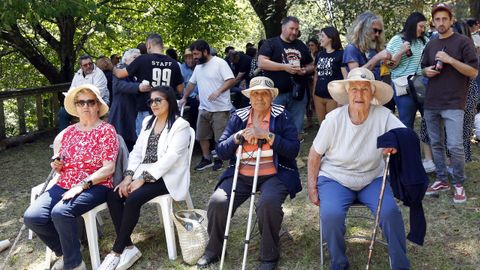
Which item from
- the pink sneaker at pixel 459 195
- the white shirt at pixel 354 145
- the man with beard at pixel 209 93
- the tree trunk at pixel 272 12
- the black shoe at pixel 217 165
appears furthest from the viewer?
the tree trunk at pixel 272 12

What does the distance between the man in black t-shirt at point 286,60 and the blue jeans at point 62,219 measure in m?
2.76

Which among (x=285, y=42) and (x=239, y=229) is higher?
(x=285, y=42)

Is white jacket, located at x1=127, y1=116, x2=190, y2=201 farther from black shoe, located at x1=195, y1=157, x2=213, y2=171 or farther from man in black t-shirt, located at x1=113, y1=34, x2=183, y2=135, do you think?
black shoe, located at x1=195, y1=157, x2=213, y2=171

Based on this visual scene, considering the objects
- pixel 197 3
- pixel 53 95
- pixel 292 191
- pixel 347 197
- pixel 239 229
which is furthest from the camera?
pixel 197 3

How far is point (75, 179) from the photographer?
4168mm

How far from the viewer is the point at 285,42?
6.01 metres

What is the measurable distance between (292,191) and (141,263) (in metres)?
1.41

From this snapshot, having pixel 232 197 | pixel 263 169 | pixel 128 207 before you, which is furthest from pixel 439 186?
pixel 128 207

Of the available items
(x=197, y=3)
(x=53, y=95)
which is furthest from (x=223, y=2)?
(x=53, y=95)

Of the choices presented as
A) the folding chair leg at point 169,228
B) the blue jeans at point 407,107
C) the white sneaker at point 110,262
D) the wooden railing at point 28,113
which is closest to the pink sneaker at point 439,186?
the blue jeans at point 407,107

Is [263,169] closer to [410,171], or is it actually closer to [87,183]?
[410,171]

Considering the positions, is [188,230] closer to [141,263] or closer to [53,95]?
[141,263]

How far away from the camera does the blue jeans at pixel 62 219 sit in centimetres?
384

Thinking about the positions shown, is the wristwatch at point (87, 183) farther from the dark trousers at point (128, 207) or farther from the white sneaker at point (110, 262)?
the white sneaker at point (110, 262)
